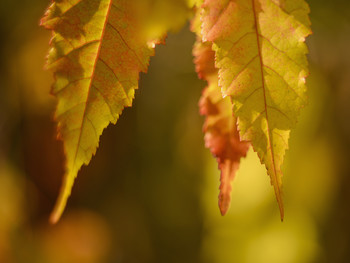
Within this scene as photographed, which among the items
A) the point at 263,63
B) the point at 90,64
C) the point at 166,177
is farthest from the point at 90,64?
the point at 166,177

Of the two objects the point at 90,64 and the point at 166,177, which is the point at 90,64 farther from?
the point at 166,177

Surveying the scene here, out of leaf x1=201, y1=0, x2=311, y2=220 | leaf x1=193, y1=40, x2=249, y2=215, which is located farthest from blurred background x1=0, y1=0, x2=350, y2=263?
leaf x1=201, y1=0, x2=311, y2=220

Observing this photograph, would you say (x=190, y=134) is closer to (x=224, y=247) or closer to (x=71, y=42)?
(x=224, y=247)

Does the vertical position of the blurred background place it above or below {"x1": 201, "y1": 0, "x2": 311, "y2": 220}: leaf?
below

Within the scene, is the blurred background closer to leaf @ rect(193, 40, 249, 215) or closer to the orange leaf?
leaf @ rect(193, 40, 249, 215)

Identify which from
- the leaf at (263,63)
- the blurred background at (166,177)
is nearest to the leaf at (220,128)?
the leaf at (263,63)

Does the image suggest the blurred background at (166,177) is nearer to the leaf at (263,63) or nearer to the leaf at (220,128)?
the leaf at (220,128)
